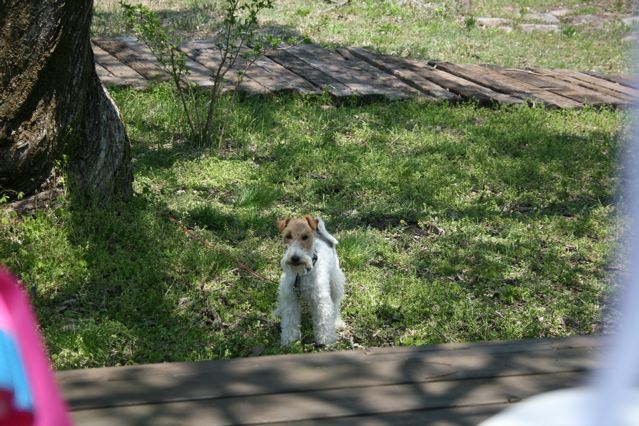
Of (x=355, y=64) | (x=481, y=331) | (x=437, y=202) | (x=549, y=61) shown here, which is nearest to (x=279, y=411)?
(x=481, y=331)

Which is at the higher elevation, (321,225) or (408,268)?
(321,225)

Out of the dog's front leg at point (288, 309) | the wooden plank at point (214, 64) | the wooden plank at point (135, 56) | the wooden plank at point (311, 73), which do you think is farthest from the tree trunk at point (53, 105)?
the wooden plank at point (311, 73)

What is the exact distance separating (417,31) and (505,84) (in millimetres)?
3567

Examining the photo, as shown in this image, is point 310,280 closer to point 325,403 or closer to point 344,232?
point 325,403

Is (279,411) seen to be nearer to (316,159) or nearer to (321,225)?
(321,225)

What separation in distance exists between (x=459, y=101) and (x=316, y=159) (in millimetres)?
2511

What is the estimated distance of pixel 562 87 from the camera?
10.0 m

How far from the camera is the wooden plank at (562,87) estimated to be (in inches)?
374

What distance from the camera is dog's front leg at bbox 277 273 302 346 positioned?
4.49m

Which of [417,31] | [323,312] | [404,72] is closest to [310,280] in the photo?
[323,312]

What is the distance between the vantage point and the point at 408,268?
5.59 meters

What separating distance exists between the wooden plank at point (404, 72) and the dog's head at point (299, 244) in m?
5.10

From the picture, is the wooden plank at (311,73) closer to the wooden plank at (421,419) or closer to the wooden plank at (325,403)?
the wooden plank at (325,403)

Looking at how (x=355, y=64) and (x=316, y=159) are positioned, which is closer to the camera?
(x=316, y=159)
